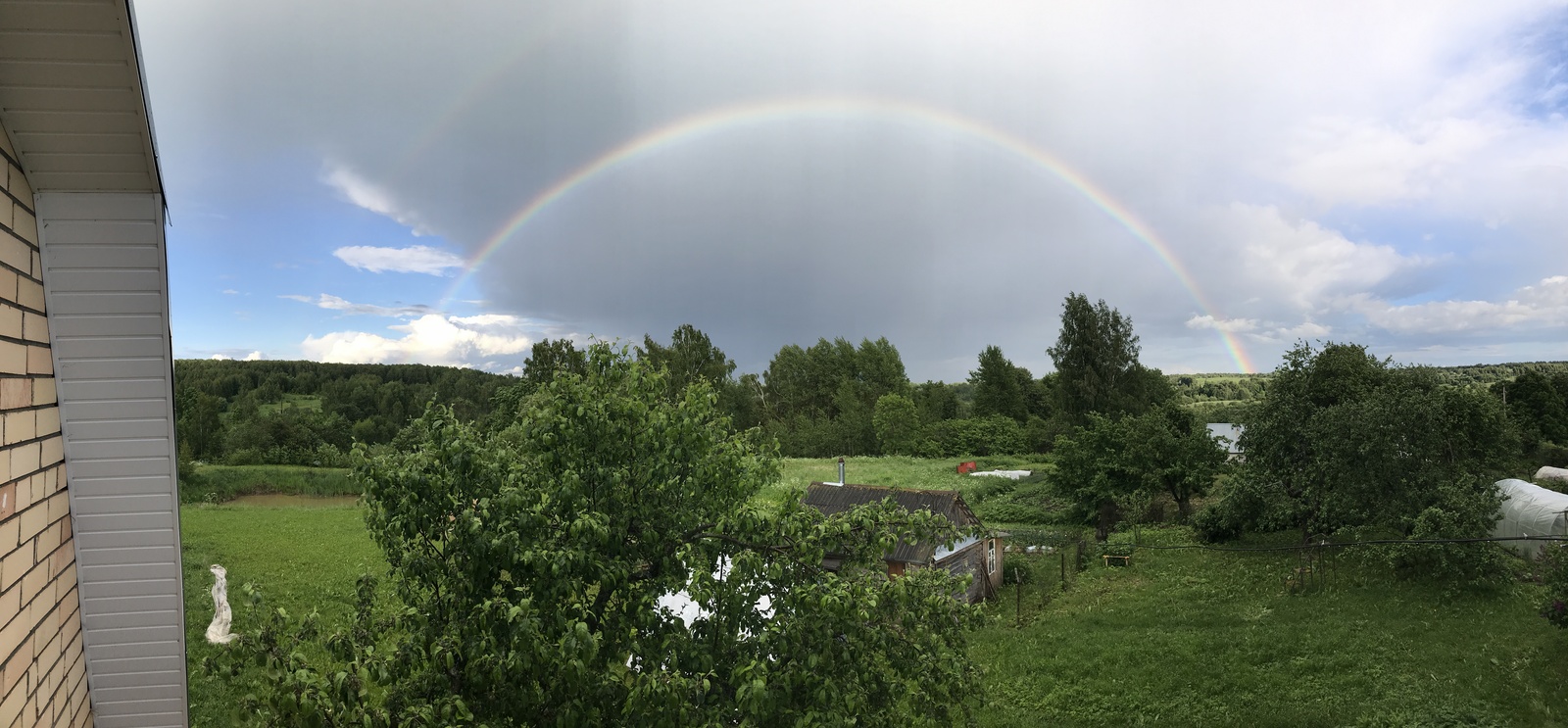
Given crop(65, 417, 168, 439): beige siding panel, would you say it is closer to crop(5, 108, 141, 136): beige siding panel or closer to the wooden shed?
crop(5, 108, 141, 136): beige siding panel

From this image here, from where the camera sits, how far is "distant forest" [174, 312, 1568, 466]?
51219mm

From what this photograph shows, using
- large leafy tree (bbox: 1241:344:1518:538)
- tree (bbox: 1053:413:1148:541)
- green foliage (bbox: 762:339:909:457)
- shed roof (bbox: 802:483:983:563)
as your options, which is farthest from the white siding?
green foliage (bbox: 762:339:909:457)

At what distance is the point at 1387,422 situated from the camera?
66.2 ft

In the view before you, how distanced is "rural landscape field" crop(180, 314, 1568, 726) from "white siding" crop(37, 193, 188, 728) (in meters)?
0.70

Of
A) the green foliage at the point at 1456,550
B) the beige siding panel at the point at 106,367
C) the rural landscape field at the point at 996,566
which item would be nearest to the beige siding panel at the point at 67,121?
the beige siding panel at the point at 106,367

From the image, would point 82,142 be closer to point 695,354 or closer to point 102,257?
point 102,257

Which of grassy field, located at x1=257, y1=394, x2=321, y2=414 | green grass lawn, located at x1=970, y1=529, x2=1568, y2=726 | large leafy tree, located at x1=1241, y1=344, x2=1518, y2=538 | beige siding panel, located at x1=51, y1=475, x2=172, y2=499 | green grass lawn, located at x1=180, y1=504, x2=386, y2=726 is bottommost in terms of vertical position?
green grass lawn, located at x1=970, y1=529, x2=1568, y2=726

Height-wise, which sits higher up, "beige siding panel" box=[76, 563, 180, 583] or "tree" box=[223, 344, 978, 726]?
"beige siding panel" box=[76, 563, 180, 583]

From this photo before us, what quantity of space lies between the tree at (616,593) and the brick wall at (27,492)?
51.0 inches

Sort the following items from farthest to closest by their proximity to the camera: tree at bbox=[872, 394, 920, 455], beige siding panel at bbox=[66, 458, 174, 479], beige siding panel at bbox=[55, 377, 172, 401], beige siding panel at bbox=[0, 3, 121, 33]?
tree at bbox=[872, 394, 920, 455] → beige siding panel at bbox=[66, 458, 174, 479] → beige siding panel at bbox=[55, 377, 172, 401] → beige siding panel at bbox=[0, 3, 121, 33]

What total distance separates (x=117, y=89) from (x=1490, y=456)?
1254 inches

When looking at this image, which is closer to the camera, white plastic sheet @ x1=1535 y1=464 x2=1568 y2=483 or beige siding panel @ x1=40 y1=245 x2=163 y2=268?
beige siding panel @ x1=40 y1=245 x2=163 y2=268

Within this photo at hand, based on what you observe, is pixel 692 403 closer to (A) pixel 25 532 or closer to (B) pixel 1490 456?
(A) pixel 25 532

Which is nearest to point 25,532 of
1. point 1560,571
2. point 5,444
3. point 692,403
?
point 5,444
